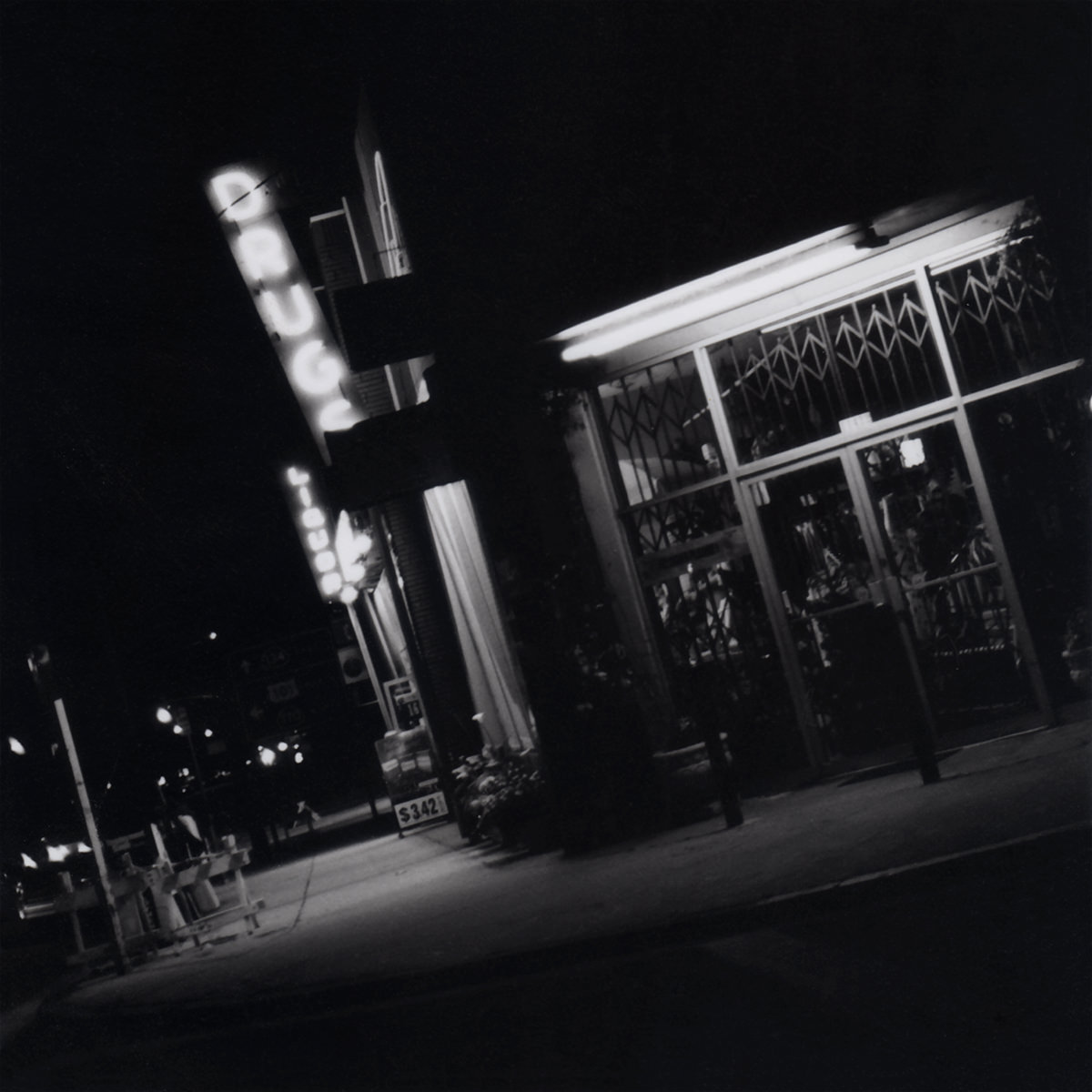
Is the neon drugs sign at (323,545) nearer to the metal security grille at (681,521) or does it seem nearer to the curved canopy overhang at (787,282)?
the metal security grille at (681,521)

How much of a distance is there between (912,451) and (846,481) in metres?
0.55

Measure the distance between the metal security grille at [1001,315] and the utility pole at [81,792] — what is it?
30.3ft

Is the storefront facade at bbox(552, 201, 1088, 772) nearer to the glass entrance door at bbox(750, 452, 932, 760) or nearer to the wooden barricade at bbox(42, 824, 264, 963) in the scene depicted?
the glass entrance door at bbox(750, 452, 932, 760)

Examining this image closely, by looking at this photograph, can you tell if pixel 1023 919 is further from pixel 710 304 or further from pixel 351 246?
pixel 351 246

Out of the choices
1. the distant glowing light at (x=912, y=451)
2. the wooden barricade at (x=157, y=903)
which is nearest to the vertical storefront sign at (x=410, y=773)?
the wooden barricade at (x=157, y=903)

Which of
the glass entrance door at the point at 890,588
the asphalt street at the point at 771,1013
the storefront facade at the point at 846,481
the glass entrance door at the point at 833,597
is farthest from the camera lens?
the glass entrance door at the point at 833,597

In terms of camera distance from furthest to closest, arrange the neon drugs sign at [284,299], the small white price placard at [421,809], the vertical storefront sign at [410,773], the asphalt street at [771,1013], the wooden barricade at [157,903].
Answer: the vertical storefront sign at [410,773], the small white price placard at [421,809], the neon drugs sign at [284,299], the wooden barricade at [157,903], the asphalt street at [771,1013]

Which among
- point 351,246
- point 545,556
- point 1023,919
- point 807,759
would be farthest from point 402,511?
point 1023,919

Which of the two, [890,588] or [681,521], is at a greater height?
[681,521]

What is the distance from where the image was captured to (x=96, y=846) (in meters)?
13.8

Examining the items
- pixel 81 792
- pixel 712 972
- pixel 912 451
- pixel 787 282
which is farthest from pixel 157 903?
pixel 712 972

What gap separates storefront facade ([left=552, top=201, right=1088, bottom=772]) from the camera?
10195 millimetres

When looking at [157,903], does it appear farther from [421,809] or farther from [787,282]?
[787,282]

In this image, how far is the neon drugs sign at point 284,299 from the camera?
14281 mm
